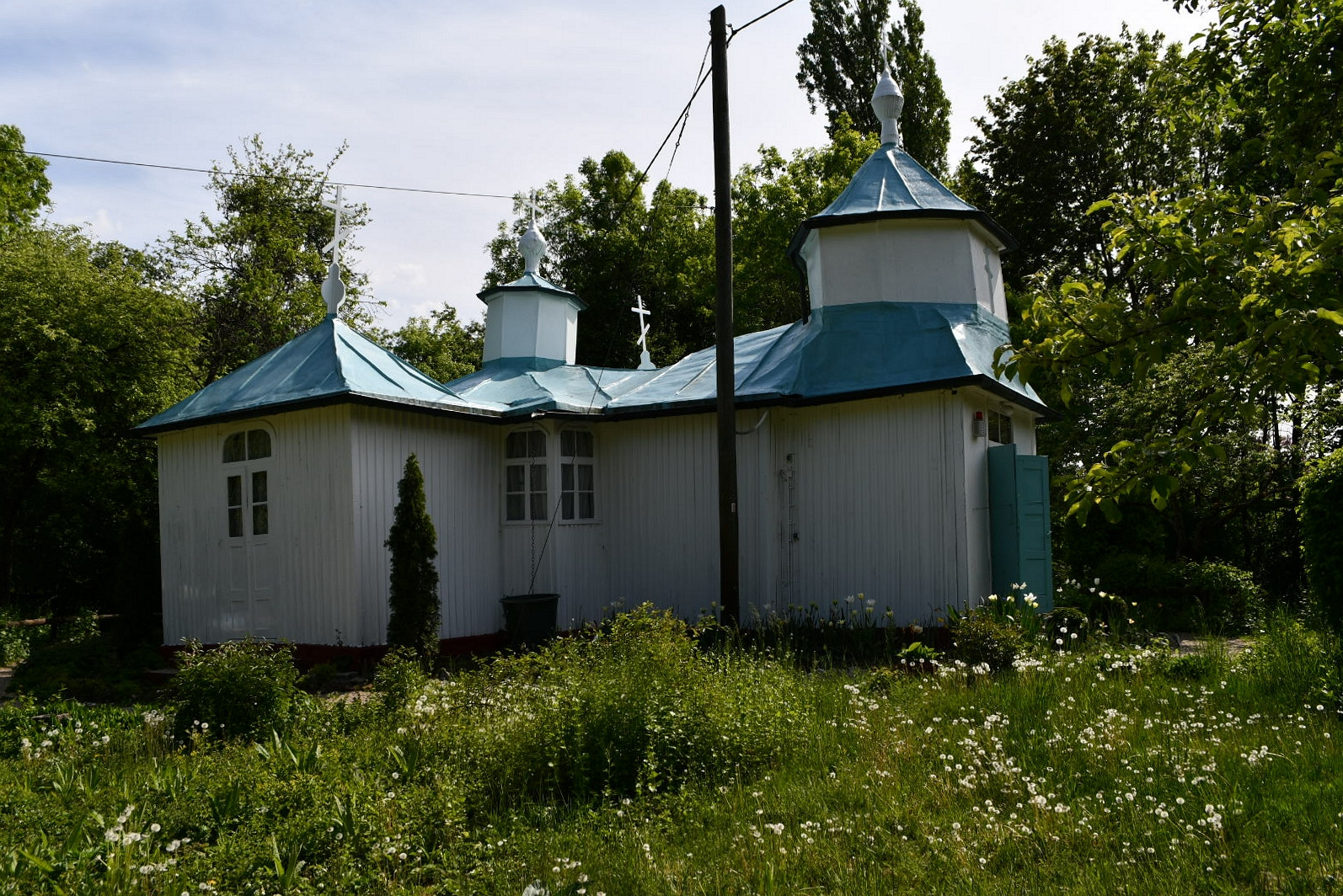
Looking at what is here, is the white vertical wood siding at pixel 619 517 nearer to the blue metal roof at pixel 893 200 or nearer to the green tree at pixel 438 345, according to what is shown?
the blue metal roof at pixel 893 200

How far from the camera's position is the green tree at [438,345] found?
30866 mm

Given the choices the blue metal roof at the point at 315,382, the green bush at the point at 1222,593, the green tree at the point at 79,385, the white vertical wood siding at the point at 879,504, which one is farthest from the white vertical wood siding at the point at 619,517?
the green bush at the point at 1222,593

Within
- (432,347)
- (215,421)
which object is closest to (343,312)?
(432,347)

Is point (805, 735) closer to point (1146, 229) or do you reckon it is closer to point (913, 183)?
point (1146, 229)

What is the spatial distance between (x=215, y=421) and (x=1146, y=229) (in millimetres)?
10389

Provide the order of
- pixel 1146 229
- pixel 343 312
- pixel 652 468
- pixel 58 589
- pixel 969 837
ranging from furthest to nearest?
pixel 343 312
pixel 58 589
pixel 652 468
pixel 969 837
pixel 1146 229

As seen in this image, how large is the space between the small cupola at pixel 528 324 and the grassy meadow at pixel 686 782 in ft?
28.3

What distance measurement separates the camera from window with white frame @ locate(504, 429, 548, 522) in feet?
40.7

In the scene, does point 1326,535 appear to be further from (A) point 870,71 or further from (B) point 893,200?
(A) point 870,71

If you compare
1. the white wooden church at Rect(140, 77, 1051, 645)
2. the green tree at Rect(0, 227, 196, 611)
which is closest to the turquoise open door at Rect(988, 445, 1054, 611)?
the white wooden church at Rect(140, 77, 1051, 645)

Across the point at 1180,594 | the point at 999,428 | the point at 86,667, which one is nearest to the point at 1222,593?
the point at 1180,594

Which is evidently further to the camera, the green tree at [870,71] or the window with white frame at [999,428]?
the green tree at [870,71]

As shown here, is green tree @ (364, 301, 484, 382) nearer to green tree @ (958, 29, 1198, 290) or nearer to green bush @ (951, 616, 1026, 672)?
green tree @ (958, 29, 1198, 290)

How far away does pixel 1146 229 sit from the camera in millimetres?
3662
